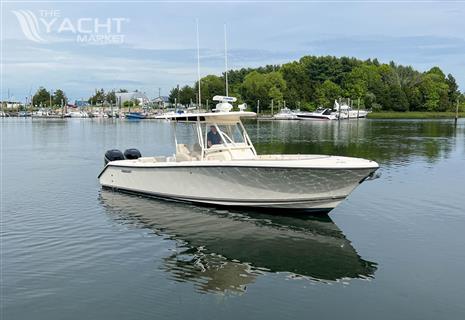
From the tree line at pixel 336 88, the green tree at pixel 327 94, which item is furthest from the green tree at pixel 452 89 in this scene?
the green tree at pixel 327 94

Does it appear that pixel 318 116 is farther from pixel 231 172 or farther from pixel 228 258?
pixel 228 258

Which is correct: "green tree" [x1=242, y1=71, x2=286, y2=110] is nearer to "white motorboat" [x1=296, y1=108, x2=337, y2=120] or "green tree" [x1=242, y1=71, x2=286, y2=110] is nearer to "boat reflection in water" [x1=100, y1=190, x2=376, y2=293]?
"white motorboat" [x1=296, y1=108, x2=337, y2=120]

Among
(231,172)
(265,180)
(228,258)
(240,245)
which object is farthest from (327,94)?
(228,258)

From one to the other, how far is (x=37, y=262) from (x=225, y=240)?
5118mm

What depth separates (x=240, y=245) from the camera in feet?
46.4

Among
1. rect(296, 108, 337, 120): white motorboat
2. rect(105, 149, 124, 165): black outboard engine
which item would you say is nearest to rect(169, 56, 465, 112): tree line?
rect(296, 108, 337, 120): white motorboat

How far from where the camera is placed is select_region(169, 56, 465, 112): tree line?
151 metres

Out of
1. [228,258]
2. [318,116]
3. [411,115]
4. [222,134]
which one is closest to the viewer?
[228,258]

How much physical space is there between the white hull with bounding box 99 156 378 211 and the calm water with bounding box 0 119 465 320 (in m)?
0.54

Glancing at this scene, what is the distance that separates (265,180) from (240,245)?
3160 millimetres

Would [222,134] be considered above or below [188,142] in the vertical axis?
above

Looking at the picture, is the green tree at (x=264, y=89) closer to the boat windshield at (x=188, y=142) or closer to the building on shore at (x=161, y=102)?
the building on shore at (x=161, y=102)

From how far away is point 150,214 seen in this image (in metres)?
17.9

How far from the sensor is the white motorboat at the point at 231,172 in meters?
16.0
